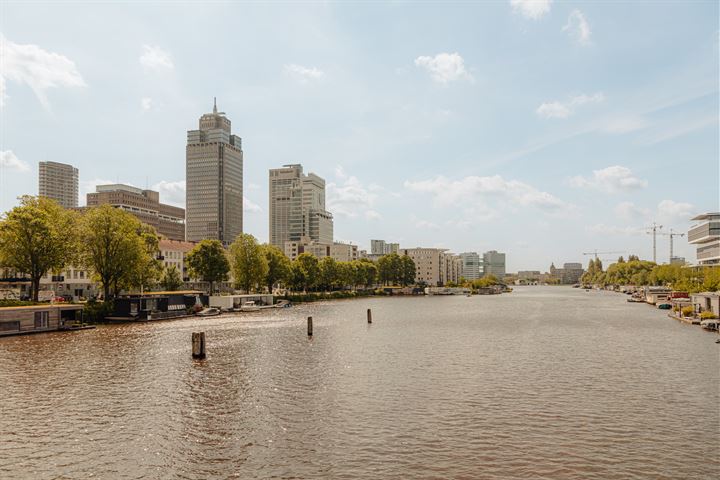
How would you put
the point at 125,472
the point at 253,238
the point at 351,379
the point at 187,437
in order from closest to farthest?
1. the point at 125,472
2. the point at 187,437
3. the point at 351,379
4. the point at 253,238

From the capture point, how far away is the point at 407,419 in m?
38.1

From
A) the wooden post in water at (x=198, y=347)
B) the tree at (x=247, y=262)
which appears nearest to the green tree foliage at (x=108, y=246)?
the tree at (x=247, y=262)

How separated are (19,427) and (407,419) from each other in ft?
88.7

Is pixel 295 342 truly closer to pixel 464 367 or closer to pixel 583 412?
pixel 464 367

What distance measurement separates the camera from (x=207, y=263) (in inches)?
6526

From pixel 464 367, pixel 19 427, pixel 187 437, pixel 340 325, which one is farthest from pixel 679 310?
pixel 19 427

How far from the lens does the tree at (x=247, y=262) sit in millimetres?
171875

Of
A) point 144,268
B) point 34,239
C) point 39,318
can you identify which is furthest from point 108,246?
point 39,318

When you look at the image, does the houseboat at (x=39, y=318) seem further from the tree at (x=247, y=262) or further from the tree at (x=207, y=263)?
the tree at (x=247, y=262)

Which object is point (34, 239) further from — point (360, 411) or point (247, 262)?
point (360, 411)

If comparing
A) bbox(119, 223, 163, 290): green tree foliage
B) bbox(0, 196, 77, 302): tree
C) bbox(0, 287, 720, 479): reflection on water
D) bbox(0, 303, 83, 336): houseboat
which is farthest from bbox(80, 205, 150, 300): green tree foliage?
bbox(0, 287, 720, 479): reflection on water

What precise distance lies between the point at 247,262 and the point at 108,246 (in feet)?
190

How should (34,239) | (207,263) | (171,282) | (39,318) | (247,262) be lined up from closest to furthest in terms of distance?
(39,318) < (34,239) < (207,263) < (171,282) < (247,262)

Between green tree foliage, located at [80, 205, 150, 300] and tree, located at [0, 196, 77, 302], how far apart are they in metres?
6.81
